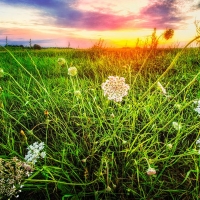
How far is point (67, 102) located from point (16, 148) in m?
0.64

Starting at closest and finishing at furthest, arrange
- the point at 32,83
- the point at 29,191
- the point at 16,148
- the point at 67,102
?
the point at 29,191 → the point at 16,148 → the point at 67,102 → the point at 32,83

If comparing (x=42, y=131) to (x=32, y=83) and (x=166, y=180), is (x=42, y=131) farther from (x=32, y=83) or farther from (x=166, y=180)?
(x=32, y=83)

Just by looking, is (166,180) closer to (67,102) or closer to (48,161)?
(48,161)

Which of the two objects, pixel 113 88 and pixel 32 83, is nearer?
pixel 113 88

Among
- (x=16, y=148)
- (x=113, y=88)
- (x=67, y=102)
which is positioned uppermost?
(x=113, y=88)

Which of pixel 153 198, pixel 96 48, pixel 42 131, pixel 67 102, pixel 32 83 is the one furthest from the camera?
pixel 96 48

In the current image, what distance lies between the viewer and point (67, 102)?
7.45 feet

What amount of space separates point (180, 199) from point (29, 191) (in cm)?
77

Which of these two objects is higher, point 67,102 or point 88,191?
point 67,102

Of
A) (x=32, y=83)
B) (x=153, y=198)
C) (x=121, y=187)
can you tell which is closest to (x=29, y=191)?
(x=121, y=187)

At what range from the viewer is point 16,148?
176 centimetres

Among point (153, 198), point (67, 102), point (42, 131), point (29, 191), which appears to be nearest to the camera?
point (153, 198)

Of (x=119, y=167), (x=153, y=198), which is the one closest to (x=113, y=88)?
(x=119, y=167)

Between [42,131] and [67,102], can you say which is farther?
[67,102]
